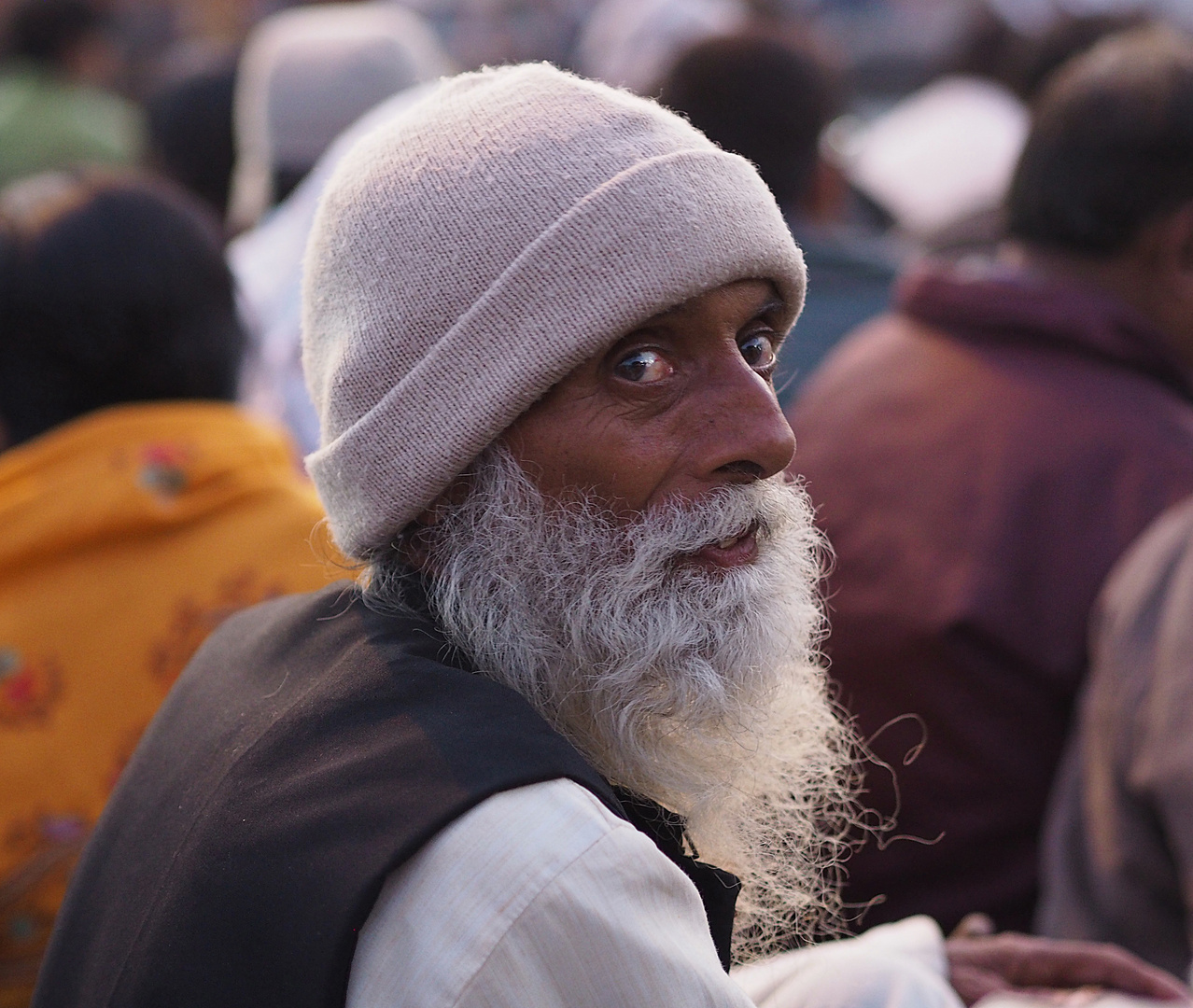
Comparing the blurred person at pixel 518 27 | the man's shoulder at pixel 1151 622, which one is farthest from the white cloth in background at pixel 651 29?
the man's shoulder at pixel 1151 622

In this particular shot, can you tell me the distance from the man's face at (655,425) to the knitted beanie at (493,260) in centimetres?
5

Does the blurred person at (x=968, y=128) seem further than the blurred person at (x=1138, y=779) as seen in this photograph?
Yes

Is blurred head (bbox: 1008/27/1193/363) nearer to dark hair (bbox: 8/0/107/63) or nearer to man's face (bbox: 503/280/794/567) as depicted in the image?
man's face (bbox: 503/280/794/567)

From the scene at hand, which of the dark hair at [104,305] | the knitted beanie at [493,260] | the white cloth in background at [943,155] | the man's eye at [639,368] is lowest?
the white cloth in background at [943,155]

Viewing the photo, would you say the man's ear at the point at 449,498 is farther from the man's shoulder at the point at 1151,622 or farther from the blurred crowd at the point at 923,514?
the man's shoulder at the point at 1151,622

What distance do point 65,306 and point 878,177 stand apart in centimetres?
486

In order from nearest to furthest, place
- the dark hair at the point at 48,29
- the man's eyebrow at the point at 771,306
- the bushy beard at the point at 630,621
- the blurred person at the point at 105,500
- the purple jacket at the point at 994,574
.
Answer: the bushy beard at the point at 630,621 → the man's eyebrow at the point at 771,306 → the blurred person at the point at 105,500 → the purple jacket at the point at 994,574 → the dark hair at the point at 48,29

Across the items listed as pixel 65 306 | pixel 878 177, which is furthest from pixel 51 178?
pixel 878 177

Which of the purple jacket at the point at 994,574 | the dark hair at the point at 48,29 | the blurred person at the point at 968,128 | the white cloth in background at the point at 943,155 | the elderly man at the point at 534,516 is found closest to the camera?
the elderly man at the point at 534,516

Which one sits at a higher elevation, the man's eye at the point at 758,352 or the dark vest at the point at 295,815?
the man's eye at the point at 758,352

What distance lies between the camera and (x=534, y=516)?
175 centimetres

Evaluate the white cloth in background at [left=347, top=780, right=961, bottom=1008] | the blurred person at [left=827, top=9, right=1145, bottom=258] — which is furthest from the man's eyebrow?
the blurred person at [left=827, top=9, right=1145, bottom=258]

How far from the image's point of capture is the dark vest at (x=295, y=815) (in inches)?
55.2

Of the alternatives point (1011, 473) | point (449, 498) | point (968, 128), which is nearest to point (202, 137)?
point (968, 128)
